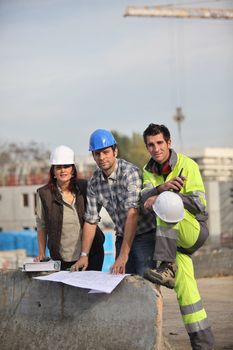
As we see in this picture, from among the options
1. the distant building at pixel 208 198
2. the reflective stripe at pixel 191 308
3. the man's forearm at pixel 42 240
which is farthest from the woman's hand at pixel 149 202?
the distant building at pixel 208 198

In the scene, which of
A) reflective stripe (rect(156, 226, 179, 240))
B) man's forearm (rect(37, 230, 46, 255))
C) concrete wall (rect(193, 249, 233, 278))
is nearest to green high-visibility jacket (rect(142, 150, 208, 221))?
reflective stripe (rect(156, 226, 179, 240))

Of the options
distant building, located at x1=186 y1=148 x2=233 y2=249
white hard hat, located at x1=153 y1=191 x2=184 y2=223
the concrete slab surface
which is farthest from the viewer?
distant building, located at x1=186 y1=148 x2=233 y2=249

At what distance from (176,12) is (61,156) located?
79.0m

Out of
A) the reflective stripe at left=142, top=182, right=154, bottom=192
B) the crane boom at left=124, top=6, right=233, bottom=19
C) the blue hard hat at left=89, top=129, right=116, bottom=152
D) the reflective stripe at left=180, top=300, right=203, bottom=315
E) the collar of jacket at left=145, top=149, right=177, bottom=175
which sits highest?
the crane boom at left=124, top=6, right=233, bottom=19

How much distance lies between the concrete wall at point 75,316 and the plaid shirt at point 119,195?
0.57 metres

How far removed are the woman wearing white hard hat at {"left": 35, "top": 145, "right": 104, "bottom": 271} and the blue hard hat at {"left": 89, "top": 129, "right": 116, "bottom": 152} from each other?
1.36ft

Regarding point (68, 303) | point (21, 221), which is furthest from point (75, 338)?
point (21, 221)

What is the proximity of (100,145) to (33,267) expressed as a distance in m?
1.08

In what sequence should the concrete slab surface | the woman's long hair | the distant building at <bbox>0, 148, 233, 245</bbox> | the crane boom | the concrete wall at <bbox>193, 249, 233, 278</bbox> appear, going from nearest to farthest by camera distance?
the woman's long hair
the concrete slab surface
the concrete wall at <bbox>193, 249, 233, 278</bbox>
the distant building at <bbox>0, 148, 233, 245</bbox>
the crane boom

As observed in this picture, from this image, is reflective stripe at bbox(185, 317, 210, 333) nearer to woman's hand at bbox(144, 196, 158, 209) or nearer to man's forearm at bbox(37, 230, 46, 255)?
woman's hand at bbox(144, 196, 158, 209)

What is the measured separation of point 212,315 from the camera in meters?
8.21

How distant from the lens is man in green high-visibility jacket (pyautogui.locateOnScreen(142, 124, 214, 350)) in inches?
218

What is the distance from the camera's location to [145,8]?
267 ft

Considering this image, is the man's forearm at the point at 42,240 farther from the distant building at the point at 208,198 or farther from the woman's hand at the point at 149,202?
the distant building at the point at 208,198
